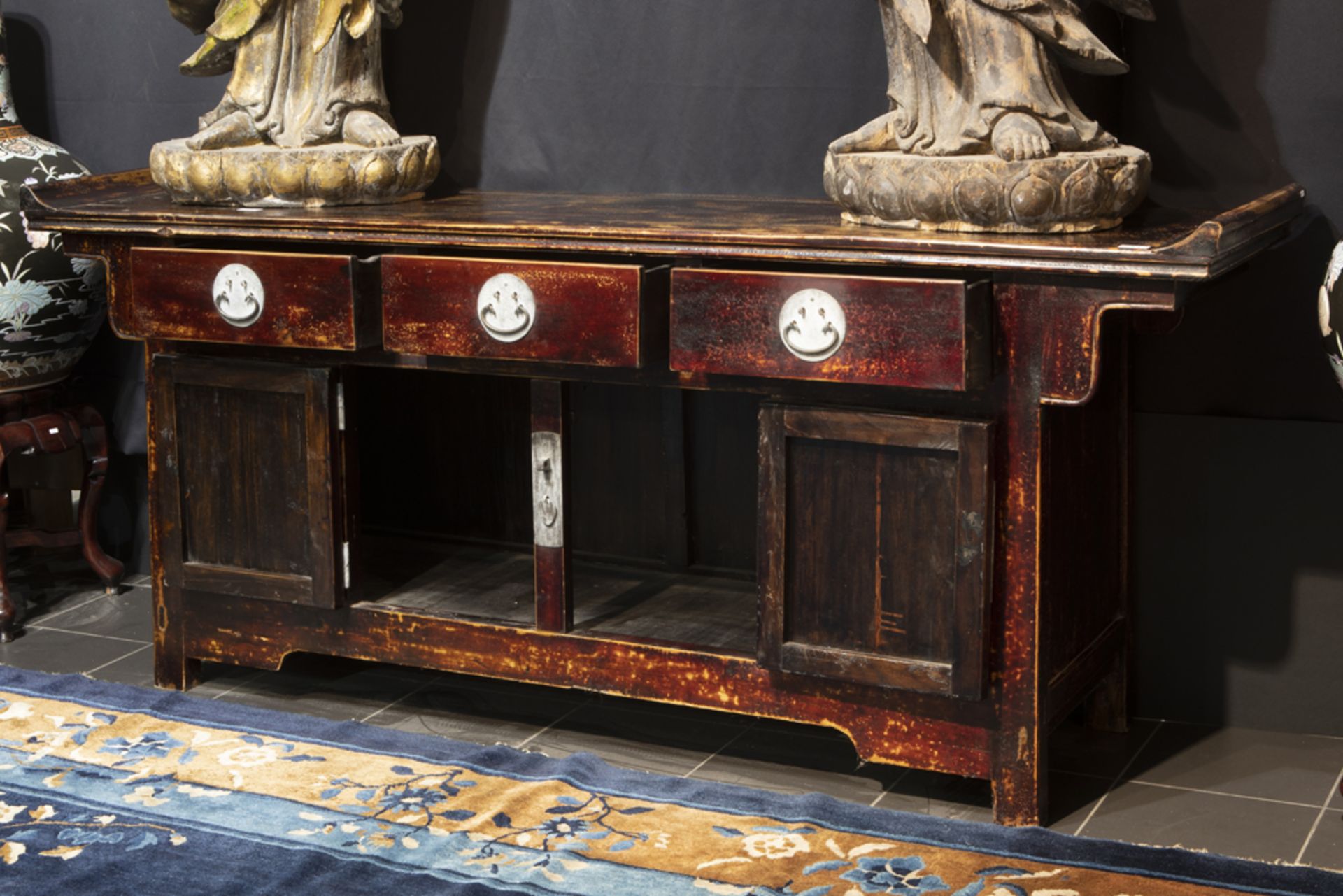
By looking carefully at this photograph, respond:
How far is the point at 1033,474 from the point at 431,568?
131 cm

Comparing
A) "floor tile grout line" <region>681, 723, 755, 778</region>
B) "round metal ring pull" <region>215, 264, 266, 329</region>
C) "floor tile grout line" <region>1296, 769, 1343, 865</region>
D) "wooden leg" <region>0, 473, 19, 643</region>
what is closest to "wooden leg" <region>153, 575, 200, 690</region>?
"wooden leg" <region>0, 473, 19, 643</region>

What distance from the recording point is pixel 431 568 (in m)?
3.26

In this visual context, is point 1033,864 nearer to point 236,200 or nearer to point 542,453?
point 542,453

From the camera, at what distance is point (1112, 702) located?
295 centimetres

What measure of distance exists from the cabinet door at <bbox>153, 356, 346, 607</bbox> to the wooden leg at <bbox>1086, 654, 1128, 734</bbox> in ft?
4.38

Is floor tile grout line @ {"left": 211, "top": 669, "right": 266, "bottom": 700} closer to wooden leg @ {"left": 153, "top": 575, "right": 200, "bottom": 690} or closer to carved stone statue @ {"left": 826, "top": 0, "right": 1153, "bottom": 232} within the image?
wooden leg @ {"left": 153, "top": 575, "right": 200, "bottom": 690}

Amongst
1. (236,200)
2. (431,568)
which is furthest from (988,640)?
(236,200)

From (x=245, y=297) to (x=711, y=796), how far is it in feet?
3.70

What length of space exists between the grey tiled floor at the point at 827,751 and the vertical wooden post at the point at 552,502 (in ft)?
0.89

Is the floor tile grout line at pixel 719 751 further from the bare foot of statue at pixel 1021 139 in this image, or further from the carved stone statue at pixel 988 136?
the bare foot of statue at pixel 1021 139

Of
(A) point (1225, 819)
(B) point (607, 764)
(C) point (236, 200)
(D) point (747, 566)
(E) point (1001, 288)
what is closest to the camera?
(E) point (1001, 288)

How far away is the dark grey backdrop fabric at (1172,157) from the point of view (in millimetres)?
2775

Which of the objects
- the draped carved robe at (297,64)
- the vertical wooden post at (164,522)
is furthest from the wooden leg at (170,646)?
the draped carved robe at (297,64)

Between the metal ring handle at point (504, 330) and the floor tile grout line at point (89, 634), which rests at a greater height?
the metal ring handle at point (504, 330)
